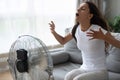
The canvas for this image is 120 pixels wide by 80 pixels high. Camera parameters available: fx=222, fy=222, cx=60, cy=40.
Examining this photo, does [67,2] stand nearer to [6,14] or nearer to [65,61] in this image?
[6,14]

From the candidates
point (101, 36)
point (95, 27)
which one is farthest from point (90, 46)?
point (101, 36)

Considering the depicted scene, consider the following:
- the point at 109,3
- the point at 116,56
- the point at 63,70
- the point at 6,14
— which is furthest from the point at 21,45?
the point at 109,3

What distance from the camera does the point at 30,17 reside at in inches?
138

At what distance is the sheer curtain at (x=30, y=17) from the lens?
3.33 meters

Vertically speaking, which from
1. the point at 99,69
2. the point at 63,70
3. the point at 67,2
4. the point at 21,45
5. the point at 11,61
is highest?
the point at 67,2

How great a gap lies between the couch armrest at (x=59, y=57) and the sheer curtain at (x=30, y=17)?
1.00m

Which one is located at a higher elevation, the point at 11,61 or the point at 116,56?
the point at 11,61

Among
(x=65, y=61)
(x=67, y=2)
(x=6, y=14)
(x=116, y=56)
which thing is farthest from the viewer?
(x=67, y=2)

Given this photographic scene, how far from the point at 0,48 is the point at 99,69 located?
1930 mm

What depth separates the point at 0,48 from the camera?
3.37 m

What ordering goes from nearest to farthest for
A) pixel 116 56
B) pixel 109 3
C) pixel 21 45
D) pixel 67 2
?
pixel 21 45
pixel 116 56
pixel 67 2
pixel 109 3

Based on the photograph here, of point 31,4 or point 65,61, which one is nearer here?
point 65,61

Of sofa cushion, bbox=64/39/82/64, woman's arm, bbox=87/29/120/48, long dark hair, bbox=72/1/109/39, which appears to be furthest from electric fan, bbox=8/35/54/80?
sofa cushion, bbox=64/39/82/64

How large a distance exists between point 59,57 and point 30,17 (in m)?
1.12
